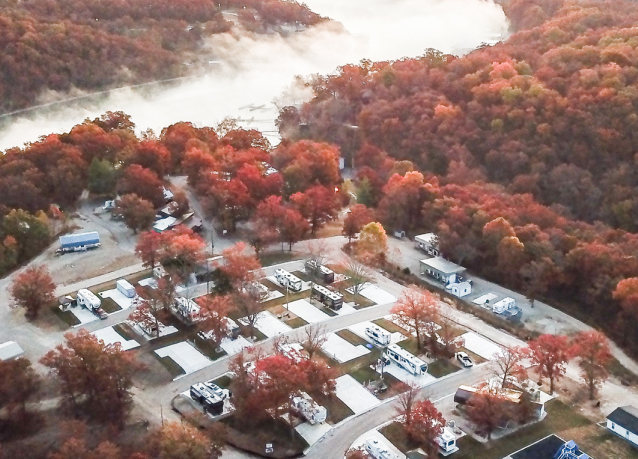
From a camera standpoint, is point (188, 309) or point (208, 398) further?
point (188, 309)

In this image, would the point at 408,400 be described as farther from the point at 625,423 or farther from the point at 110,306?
the point at 110,306

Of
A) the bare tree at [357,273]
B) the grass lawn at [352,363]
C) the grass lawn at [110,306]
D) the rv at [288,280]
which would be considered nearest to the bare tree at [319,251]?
the bare tree at [357,273]

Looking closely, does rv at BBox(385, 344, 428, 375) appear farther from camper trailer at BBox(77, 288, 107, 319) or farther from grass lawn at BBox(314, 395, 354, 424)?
camper trailer at BBox(77, 288, 107, 319)

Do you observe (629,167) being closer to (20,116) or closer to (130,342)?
(130,342)

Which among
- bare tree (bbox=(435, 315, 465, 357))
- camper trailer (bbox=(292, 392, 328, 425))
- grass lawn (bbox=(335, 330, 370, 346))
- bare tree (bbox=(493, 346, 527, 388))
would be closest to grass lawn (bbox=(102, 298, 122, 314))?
grass lawn (bbox=(335, 330, 370, 346))

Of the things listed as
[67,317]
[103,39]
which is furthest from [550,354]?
[103,39]

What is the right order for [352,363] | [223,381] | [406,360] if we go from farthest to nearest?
1. [352,363]
2. [406,360]
3. [223,381]
